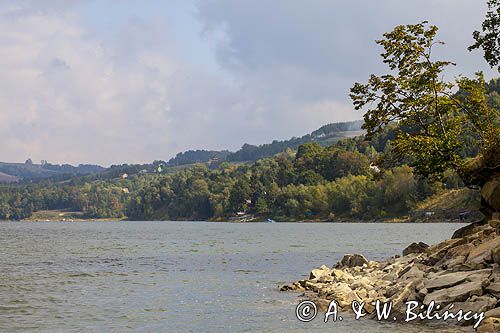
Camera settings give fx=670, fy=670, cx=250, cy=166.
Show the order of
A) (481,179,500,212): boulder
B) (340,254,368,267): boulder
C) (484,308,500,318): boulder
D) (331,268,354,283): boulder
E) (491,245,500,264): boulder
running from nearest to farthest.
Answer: (484,308,500,318): boulder, (491,245,500,264): boulder, (331,268,354,283): boulder, (481,179,500,212): boulder, (340,254,368,267): boulder

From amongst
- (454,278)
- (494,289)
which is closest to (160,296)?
(454,278)

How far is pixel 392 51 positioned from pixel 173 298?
2798 cm

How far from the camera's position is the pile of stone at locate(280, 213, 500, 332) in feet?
85.8

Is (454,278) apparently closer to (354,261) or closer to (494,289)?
(494,289)

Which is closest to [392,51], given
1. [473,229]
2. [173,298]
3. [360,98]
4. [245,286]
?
[360,98]

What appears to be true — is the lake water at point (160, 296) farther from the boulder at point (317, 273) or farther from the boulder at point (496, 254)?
the boulder at point (496, 254)

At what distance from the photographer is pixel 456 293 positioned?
1069 inches

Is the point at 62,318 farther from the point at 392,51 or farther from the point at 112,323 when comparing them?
the point at 392,51

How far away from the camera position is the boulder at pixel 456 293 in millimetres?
26516


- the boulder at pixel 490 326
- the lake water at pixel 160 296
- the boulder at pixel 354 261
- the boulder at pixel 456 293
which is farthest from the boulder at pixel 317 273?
the boulder at pixel 490 326

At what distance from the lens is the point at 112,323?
31.7 meters

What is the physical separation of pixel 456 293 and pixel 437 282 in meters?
2.09

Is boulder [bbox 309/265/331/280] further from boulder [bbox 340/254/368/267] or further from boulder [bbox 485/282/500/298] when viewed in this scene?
boulder [bbox 485/282/500/298]

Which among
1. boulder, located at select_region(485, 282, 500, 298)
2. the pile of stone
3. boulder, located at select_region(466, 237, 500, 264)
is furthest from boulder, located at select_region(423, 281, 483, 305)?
boulder, located at select_region(466, 237, 500, 264)
